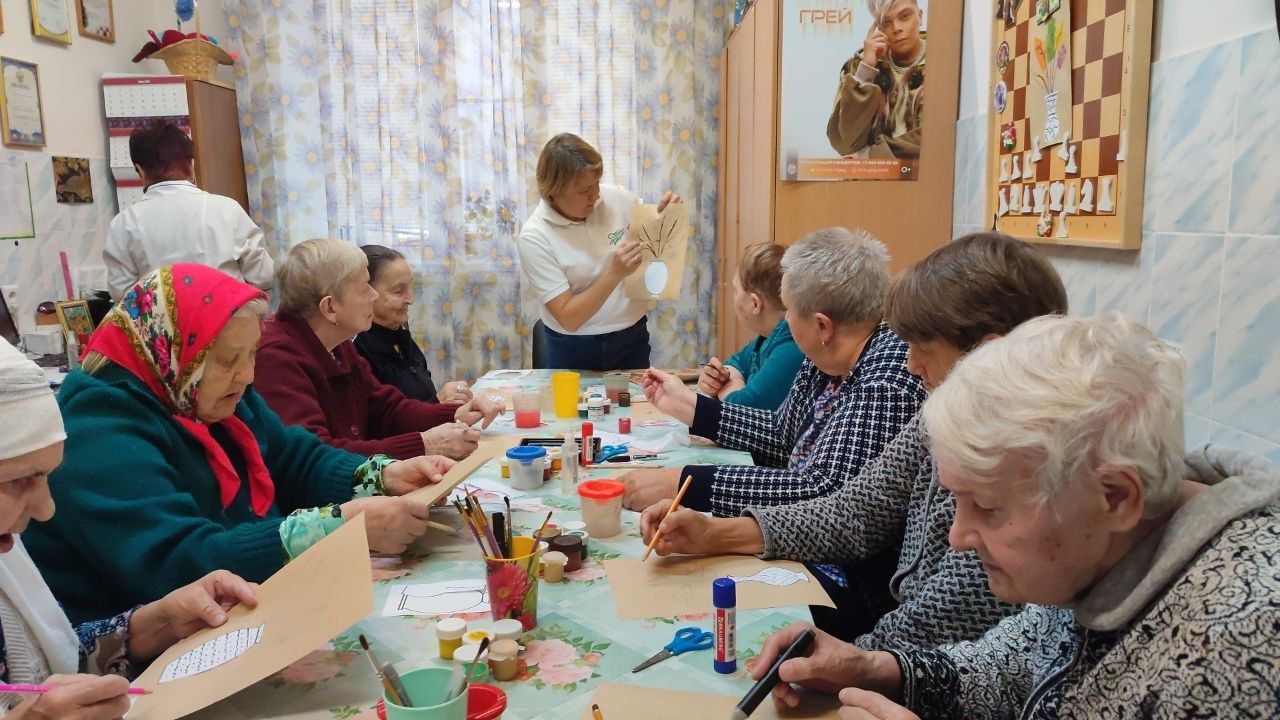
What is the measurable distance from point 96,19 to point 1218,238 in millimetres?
4795

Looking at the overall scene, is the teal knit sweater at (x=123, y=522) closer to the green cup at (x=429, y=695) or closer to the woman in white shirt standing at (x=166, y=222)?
the green cup at (x=429, y=695)

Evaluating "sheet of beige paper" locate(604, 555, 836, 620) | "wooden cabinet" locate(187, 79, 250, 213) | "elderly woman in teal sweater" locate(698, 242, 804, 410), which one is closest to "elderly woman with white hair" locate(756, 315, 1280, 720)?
"sheet of beige paper" locate(604, 555, 836, 620)

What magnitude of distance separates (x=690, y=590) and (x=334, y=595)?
0.55m

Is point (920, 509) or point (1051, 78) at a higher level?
point (1051, 78)

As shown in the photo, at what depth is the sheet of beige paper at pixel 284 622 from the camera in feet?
3.48

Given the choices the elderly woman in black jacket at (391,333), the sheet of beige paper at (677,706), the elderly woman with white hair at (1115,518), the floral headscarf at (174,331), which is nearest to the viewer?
the elderly woman with white hair at (1115,518)

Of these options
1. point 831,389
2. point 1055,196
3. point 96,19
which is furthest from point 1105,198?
point 96,19

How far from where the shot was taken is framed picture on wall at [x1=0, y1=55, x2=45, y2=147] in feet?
12.0

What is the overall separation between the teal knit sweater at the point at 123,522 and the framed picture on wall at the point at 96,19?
3.56 m

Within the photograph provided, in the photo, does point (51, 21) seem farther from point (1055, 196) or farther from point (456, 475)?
point (1055, 196)

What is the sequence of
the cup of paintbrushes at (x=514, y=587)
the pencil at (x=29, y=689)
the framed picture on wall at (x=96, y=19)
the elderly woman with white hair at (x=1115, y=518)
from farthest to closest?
the framed picture on wall at (x=96, y=19), the cup of paintbrushes at (x=514, y=587), the pencil at (x=29, y=689), the elderly woman with white hair at (x=1115, y=518)

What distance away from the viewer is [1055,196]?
2.38 meters

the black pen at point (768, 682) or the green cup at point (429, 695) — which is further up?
the green cup at point (429, 695)

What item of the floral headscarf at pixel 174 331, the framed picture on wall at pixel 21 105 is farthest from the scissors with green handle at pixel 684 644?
the framed picture on wall at pixel 21 105
